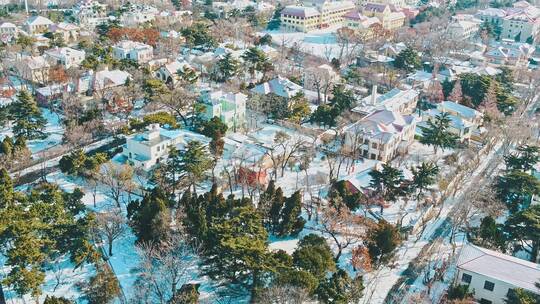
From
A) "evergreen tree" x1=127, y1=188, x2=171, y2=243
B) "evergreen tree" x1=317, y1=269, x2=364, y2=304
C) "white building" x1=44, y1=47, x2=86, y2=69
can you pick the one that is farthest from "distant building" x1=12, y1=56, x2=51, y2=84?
"evergreen tree" x1=317, y1=269, x2=364, y2=304

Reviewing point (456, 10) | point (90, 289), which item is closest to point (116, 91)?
point (90, 289)

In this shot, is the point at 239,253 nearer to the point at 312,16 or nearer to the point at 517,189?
the point at 517,189

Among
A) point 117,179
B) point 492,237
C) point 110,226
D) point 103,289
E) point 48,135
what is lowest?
point 48,135

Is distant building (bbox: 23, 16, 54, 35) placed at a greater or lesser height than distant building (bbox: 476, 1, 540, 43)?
lesser

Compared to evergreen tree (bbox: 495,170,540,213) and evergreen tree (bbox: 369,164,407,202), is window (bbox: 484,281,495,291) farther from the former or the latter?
evergreen tree (bbox: 495,170,540,213)

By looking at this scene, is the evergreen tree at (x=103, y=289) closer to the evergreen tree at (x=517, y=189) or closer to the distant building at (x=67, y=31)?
the evergreen tree at (x=517, y=189)

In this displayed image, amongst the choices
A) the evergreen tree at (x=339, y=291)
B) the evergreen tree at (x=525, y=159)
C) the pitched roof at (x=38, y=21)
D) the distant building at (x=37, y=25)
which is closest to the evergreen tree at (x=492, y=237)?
the evergreen tree at (x=339, y=291)

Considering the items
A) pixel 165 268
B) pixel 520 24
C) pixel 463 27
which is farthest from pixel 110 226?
pixel 520 24
